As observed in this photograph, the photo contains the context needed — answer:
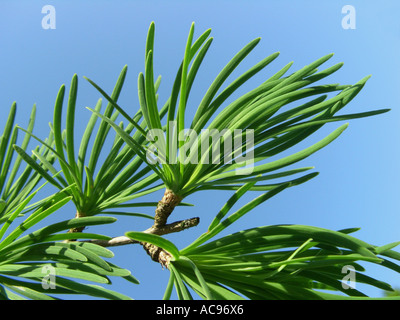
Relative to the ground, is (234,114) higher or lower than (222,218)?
higher

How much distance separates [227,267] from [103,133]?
1.25 ft

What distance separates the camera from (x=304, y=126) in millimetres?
570

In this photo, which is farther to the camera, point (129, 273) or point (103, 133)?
point (103, 133)

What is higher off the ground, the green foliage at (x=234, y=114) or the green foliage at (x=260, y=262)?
the green foliage at (x=234, y=114)

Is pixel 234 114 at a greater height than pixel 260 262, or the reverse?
pixel 234 114

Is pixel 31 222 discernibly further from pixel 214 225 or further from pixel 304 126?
pixel 304 126

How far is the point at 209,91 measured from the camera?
643 mm

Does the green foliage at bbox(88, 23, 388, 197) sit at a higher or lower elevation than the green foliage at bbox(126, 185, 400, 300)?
higher
